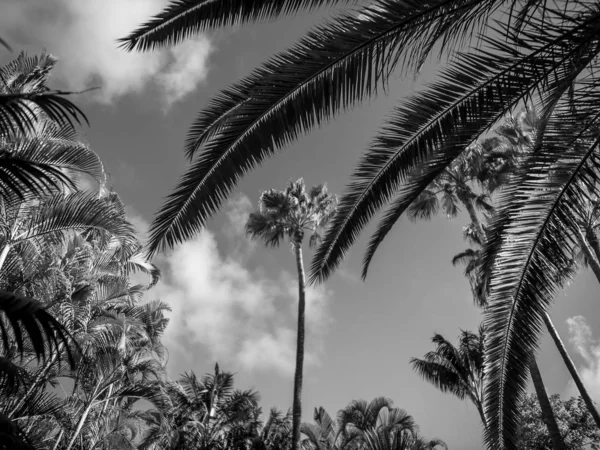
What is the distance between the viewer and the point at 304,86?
3.79 metres

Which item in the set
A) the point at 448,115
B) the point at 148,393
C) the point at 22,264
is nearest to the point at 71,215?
the point at 22,264

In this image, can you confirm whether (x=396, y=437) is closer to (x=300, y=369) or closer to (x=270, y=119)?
(x=270, y=119)

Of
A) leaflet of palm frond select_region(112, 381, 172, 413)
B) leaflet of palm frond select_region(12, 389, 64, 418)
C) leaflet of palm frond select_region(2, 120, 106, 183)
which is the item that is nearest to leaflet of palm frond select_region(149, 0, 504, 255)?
leaflet of palm frond select_region(2, 120, 106, 183)

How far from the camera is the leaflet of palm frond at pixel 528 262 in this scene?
4027mm

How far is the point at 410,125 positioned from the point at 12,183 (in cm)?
373

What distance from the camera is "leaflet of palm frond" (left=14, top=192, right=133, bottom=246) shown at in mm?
6727

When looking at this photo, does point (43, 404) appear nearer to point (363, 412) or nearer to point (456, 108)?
point (456, 108)

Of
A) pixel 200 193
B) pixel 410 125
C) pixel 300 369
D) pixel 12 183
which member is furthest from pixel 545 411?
pixel 12 183

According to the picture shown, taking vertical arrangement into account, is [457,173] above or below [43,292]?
above

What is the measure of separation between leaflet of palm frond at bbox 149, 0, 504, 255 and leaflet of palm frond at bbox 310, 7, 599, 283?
1.71 ft

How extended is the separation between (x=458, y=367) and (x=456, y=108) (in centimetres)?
1639

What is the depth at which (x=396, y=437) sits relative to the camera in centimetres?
654

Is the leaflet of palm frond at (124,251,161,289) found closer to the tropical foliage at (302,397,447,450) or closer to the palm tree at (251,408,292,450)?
the palm tree at (251,408,292,450)

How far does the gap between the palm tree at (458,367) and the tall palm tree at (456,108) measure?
14.7m
